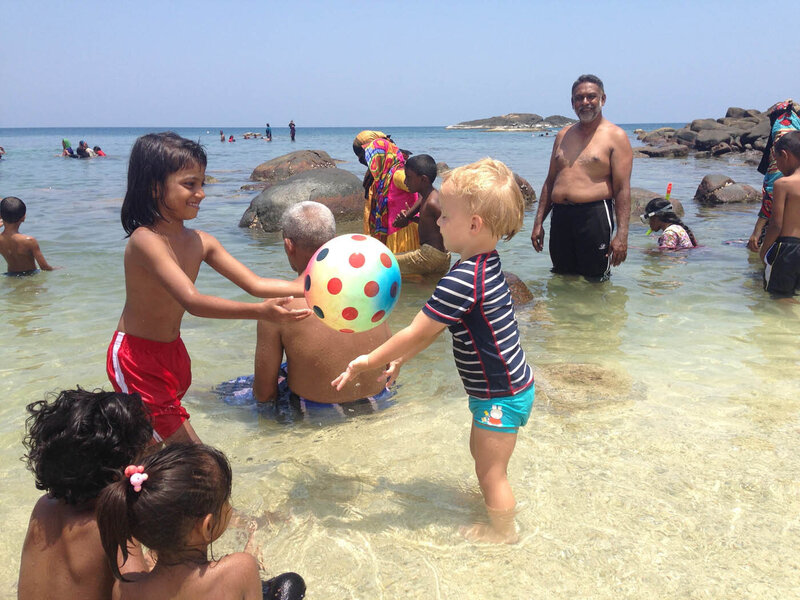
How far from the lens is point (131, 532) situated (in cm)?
187

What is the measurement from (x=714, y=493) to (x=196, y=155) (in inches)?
121

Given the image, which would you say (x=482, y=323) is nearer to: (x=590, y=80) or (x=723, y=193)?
(x=590, y=80)

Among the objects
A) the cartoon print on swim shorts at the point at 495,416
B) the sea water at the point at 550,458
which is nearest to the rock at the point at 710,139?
the sea water at the point at 550,458

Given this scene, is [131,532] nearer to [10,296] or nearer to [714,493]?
[714,493]

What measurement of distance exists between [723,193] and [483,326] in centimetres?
1562

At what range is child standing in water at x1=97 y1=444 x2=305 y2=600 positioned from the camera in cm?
186

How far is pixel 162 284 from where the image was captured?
120 inches

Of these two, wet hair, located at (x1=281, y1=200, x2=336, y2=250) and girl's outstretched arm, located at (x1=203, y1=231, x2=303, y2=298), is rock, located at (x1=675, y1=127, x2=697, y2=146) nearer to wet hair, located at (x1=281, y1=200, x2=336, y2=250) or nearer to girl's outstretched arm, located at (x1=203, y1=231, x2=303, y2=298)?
wet hair, located at (x1=281, y1=200, x2=336, y2=250)

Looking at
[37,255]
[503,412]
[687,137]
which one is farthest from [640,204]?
[687,137]

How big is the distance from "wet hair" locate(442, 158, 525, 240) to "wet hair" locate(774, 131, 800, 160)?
5.33 meters

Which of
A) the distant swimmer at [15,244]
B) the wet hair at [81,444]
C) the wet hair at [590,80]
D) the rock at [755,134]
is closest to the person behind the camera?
the wet hair at [81,444]

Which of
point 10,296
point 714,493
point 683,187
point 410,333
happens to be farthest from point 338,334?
point 683,187

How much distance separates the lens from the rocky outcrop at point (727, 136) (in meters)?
33.9

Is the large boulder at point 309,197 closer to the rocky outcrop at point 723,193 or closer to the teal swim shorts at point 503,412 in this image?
the rocky outcrop at point 723,193
